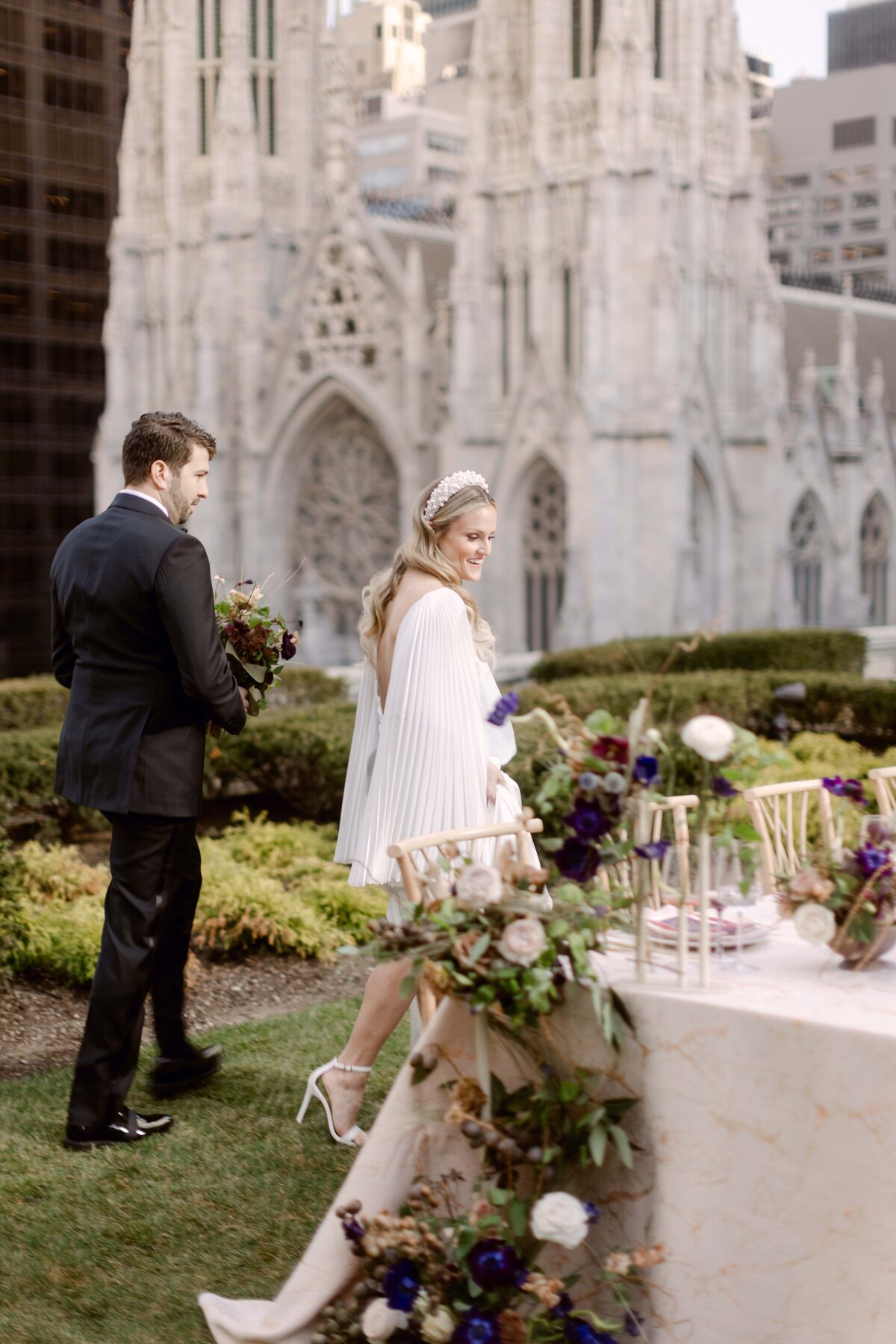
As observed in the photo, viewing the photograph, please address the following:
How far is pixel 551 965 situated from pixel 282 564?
29.0 m

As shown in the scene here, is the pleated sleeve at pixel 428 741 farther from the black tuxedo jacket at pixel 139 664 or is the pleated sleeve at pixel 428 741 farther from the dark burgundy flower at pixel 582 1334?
the dark burgundy flower at pixel 582 1334

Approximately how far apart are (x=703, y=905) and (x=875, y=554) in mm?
31503

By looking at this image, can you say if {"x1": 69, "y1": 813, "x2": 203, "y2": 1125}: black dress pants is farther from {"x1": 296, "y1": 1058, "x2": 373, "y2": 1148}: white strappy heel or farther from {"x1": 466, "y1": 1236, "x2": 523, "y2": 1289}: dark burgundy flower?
{"x1": 466, "y1": 1236, "x2": 523, "y2": 1289}: dark burgundy flower

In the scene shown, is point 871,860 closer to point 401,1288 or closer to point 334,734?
point 401,1288

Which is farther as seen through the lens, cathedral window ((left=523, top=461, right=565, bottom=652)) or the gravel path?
cathedral window ((left=523, top=461, right=565, bottom=652))

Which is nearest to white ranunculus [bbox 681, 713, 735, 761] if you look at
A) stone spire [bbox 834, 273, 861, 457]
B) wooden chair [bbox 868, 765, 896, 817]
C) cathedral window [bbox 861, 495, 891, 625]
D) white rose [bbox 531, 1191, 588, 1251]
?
white rose [bbox 531, 1191, 588, 1251]

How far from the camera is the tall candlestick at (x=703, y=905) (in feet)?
11.0

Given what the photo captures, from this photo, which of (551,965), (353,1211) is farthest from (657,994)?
(353,1211)

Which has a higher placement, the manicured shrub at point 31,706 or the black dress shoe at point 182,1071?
the manicured shrub at point 31,706

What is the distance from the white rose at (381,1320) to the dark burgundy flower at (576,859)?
3.55 ft

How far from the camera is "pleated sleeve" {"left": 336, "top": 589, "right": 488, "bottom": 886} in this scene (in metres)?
4.39

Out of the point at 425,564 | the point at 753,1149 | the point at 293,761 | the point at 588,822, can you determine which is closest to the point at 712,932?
the point at 753,1149

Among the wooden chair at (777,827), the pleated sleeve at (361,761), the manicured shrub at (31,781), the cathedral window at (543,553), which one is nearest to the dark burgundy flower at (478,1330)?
the pleated sleeve at (361,761)

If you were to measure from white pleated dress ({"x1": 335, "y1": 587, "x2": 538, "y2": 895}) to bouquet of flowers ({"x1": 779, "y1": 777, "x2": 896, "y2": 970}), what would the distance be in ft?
3.42
